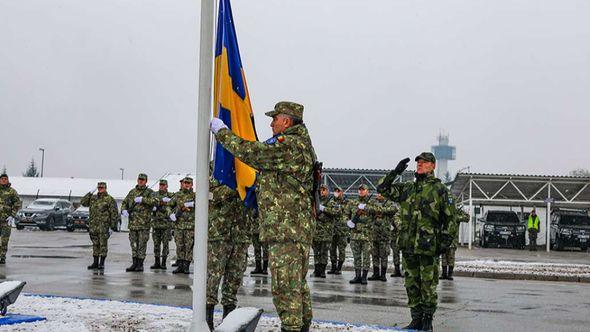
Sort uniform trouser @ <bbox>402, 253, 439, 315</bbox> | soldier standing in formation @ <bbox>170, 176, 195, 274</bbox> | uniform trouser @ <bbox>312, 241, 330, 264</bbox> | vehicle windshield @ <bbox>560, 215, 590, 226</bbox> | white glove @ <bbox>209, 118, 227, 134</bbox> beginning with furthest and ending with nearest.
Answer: vehicle windshield @ <bbox>560, 215, 590, 226</bbox> < uniform trouser @ <bbox>312, 241, 330, 264</bbox> < soldier standing in formation @ <bbox>170, 176, 195, 274</bbox> < uniform trouser @ <bbox>402, 253, 439, 315</bbox> < white glove @ <bbox>209, 118, 227, 134</bbox>

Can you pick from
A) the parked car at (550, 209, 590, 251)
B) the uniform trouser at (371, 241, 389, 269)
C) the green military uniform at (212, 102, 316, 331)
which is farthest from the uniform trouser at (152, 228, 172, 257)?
the parked car at (550, 209, 590, 251)

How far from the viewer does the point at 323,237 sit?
53.7ft

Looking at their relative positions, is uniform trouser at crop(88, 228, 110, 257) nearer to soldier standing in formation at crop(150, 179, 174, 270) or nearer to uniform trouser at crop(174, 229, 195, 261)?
soldier standing in formation at crop(150, 179, 174, 270)

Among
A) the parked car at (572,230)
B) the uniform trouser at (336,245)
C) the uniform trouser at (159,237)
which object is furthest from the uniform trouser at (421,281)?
the parked car at (572,230)

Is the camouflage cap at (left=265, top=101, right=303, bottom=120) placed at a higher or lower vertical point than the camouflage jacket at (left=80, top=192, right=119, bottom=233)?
higher

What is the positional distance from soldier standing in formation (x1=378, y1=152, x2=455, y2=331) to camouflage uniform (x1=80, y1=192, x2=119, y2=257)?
8.93m

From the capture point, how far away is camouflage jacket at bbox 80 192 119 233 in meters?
15.9

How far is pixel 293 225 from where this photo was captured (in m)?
6.16

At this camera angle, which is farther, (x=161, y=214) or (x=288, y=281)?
(x=161, y=214)

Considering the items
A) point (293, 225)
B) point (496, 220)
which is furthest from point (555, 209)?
point (293, 225)

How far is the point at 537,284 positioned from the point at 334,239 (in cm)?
Result: 459

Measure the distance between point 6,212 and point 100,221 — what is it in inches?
91.0

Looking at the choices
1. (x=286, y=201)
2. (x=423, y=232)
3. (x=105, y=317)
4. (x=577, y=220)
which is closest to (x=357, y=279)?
(x=423, y=232)

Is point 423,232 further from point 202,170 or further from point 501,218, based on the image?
point 501,218
